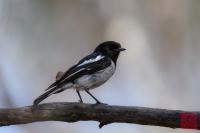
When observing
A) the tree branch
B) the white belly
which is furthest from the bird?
the tree branch

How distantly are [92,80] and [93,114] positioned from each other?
84 cm

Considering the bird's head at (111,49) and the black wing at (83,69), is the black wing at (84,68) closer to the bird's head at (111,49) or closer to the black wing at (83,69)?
the black wing at (83,69)

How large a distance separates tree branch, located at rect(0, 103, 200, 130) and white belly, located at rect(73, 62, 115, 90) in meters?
0.70

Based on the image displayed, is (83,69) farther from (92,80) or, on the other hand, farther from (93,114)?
(93,114)

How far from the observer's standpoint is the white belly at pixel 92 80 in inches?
189

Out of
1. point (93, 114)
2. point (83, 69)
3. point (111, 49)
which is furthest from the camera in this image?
point (111, 49)

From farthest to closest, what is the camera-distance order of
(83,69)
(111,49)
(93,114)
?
1. (111,49)
2. (83,69)
3. (93,114)

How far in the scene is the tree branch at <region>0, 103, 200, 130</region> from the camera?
12.5ft

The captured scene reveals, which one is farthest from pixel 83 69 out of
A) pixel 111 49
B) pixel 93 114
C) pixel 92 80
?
pixel 93 114

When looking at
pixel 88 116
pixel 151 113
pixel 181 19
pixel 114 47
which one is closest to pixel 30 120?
pixel 88 116

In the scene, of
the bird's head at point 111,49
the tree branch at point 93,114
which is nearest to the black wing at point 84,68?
the bird's head at point 111,49

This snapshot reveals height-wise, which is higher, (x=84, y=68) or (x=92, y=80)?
(x=84, y=68)

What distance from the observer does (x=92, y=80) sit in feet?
16.0

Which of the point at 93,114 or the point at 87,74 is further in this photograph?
the point at 87,74
